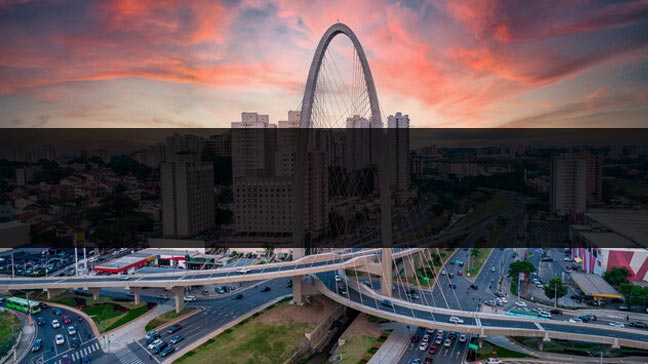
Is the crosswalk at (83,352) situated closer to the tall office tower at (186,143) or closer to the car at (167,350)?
Answer: the car at (167,350)

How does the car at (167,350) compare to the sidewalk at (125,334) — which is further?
the sidewalk at (125,334)

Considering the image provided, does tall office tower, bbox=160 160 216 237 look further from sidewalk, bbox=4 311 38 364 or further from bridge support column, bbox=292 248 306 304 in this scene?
bridge support column, bbox=292 248 306 304

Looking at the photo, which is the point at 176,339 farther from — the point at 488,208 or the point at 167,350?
the point at 488,208

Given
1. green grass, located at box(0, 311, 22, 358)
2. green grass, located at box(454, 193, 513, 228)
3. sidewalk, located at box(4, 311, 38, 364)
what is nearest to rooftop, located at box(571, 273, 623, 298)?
green grass, located at box(454, 193, 513, 228)

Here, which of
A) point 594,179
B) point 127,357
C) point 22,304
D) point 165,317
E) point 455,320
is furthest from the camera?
point 594,179

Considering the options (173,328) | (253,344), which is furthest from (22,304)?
(253,344)

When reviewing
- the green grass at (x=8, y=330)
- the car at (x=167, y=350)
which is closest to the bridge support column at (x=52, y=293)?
the green grass at (x=8, y=330)
